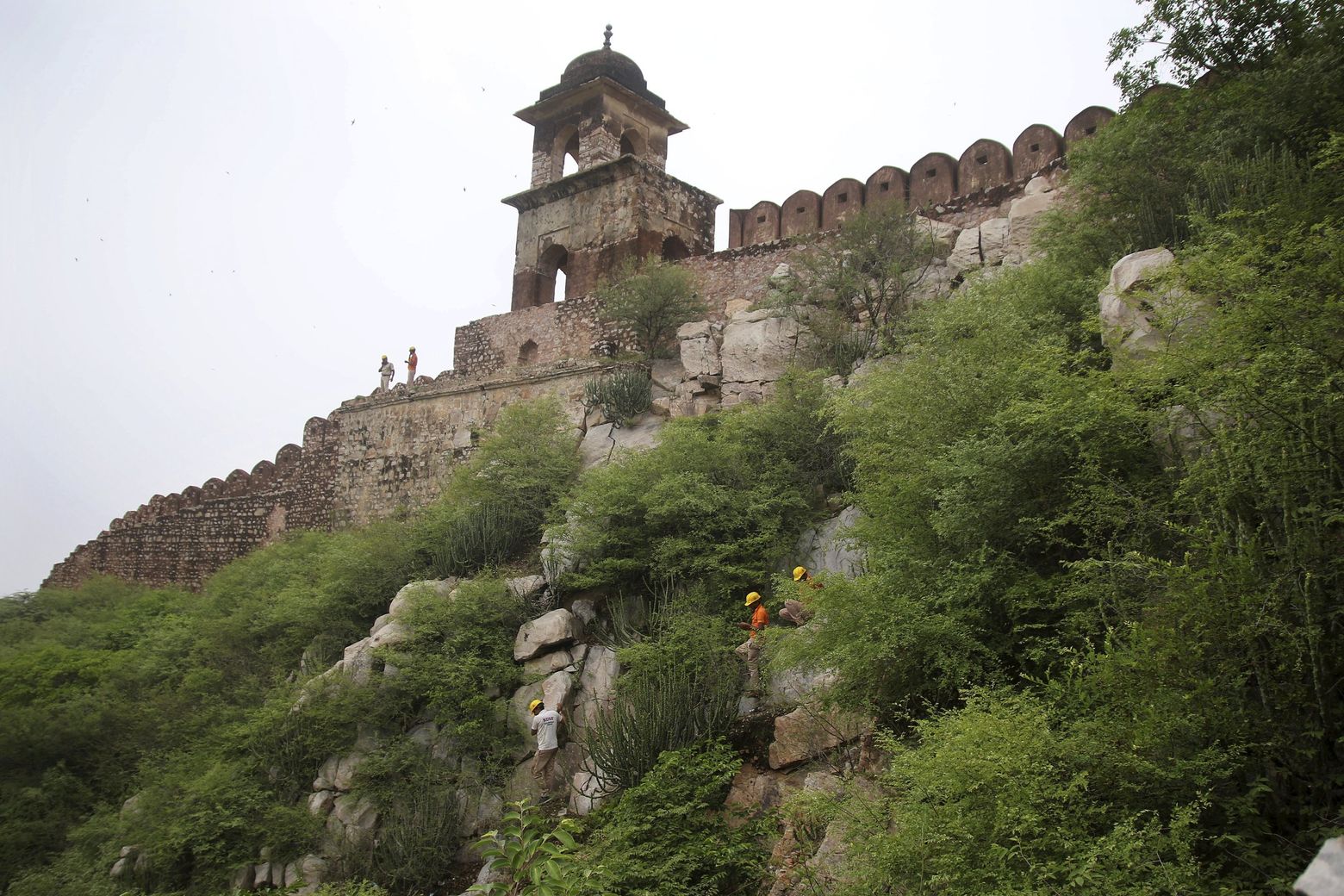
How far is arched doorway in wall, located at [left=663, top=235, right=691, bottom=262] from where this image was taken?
19.3 metres

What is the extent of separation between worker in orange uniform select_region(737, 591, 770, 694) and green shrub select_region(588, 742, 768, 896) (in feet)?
2.76

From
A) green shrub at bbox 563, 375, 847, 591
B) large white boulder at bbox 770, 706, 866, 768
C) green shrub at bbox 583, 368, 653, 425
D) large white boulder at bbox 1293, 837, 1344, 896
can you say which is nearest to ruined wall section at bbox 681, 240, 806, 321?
green shrub at bbox 583, 368, 653, 425

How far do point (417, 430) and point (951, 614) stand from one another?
1374 centimetres

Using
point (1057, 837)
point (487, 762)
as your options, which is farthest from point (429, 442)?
point (1057, 837)

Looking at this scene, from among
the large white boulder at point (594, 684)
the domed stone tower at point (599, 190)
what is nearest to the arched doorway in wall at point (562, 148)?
the domed stone tower at point (599, 190)

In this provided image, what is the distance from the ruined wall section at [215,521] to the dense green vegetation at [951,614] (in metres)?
4.45

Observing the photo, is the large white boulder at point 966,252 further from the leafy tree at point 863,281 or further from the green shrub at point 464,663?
the green shrub at point 464,663

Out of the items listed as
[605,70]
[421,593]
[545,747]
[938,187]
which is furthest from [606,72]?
[545,747]

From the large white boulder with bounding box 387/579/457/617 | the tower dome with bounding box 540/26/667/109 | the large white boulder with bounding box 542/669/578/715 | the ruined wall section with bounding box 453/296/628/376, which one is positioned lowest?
the large white boulder with bounding box 542/669/578/715

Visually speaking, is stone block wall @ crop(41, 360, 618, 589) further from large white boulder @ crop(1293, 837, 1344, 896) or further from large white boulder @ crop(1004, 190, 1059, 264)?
large white boulder @ crop(1293, 837, 1344, 896)

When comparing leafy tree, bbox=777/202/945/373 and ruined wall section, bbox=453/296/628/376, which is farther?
ruined wall section, bbox=453/296/628/376

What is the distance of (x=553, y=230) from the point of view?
787 inches

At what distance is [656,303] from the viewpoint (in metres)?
16.5

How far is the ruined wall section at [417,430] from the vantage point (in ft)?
58.0
